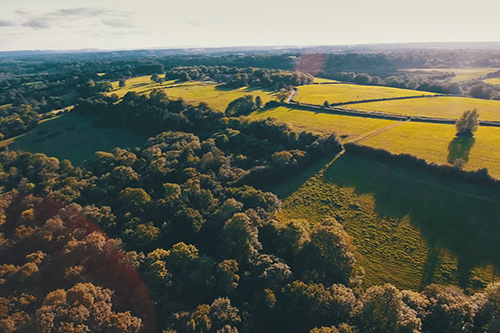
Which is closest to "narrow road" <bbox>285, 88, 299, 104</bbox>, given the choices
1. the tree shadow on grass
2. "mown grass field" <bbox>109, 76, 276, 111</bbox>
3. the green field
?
"mown grass field" <bbox>109, 76, 276, 111</bbox>

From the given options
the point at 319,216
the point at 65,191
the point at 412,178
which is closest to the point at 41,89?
the point at 65,191

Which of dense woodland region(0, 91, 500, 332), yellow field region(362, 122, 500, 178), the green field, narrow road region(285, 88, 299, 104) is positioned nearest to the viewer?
dense woodland region(0, 91, 500, 332)

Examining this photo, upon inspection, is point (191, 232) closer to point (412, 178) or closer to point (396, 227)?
point (396, 227)

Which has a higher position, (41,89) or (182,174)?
(41,89)

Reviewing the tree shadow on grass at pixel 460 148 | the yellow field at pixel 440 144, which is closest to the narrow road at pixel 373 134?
the yellow field at pixel 440 144

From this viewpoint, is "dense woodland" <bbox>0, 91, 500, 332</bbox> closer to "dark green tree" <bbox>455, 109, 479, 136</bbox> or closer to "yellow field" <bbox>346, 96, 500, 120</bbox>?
"dark green tree" <bbox>455, 109, 479, 136</bbox>
